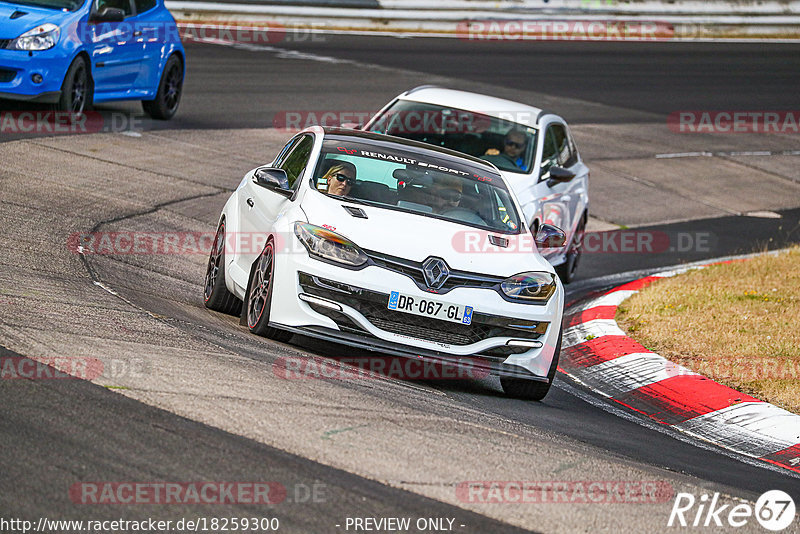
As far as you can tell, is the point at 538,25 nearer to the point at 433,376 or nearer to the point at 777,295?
the point at 777,295

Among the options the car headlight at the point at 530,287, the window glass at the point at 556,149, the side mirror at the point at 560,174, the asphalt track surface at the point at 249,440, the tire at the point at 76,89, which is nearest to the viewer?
the asphalt track surface at the point at 249,440

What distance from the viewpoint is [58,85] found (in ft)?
47.0

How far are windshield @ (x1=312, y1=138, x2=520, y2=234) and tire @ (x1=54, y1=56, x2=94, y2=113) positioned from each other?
6.51m

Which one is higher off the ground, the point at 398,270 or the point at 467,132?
the point at 467,132

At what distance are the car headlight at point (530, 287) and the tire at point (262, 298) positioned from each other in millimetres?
1431

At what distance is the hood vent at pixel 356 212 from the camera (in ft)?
25.8

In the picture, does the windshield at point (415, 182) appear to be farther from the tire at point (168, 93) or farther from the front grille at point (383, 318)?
the tire at point (168, 93)

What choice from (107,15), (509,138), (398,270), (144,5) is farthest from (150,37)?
(398,270)

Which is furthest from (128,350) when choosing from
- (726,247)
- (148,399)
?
(726,247)

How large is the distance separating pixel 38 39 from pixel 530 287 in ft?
27.9

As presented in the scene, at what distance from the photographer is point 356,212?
7934 millimetres

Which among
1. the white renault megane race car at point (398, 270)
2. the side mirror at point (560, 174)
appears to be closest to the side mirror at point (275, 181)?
the white renault megane race car at point (398, 270)

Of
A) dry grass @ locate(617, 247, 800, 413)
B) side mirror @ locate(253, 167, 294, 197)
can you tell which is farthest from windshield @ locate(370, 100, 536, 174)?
side mirror @ locate(253, 167, 294, 197)

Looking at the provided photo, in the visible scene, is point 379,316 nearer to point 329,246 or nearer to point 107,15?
point 329,246
